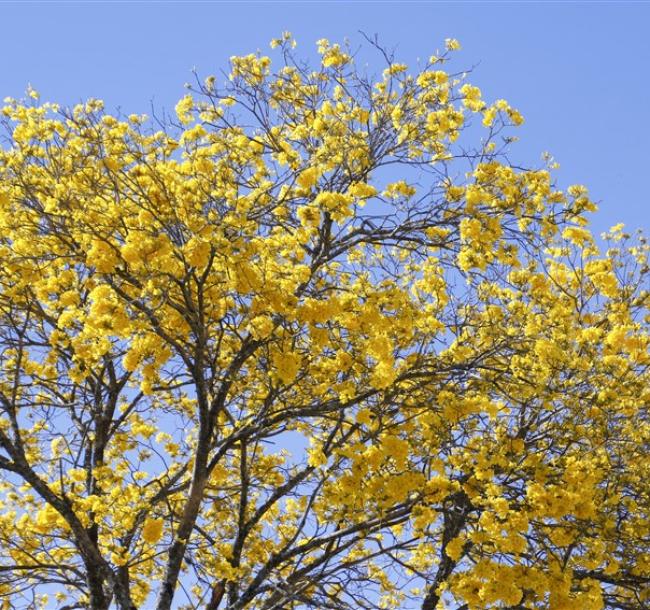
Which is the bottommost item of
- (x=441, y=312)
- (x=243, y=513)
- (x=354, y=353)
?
(x=243, y=513)

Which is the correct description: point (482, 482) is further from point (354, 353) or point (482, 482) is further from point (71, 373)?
point (71, 373)

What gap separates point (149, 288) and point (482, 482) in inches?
135

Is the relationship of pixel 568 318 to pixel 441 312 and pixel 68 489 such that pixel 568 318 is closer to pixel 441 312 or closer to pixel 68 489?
pixel 441 312

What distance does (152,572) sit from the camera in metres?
10.7

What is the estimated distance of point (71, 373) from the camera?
7891mm

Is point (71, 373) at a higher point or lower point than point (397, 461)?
higher

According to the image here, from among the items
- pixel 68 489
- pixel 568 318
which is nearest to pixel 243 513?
pixel 68 489

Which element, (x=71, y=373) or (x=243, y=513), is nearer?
(x=71, y=373)

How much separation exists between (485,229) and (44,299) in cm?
436

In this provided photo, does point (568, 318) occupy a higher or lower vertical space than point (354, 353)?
higher

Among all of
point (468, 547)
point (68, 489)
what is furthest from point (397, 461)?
point (68, 489)

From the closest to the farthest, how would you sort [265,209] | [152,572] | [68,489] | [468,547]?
[265,209]
[468,547]
[68,489]
[152,572]

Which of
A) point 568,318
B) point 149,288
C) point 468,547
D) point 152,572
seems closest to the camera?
point 149,288

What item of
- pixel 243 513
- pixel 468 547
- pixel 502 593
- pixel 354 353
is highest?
pixel 354 353
